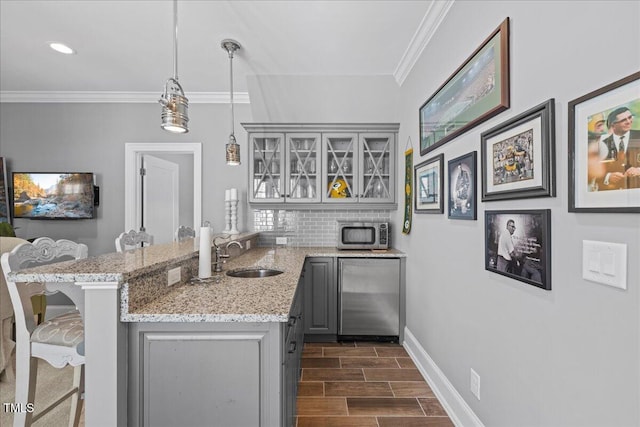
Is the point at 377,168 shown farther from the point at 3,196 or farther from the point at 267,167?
the point at 3,196

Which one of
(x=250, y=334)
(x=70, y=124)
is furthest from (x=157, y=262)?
(x=70, y=124)

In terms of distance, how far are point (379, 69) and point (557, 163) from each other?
227 cm

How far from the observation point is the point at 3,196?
3.70 metres

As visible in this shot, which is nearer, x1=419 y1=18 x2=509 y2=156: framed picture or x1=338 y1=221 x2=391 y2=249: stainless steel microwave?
x1=419 y1=18 x2=509 y2=156: framed picture

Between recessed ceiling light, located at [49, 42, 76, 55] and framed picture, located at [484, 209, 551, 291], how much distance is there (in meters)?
3.61

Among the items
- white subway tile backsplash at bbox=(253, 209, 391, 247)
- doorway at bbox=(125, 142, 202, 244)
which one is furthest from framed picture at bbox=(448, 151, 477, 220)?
doorway at bbox=(125, 142, 202, 244)

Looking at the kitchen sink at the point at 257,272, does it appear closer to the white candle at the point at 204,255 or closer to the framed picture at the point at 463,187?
the white candle at the point at 204,255

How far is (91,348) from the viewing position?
1167 mm

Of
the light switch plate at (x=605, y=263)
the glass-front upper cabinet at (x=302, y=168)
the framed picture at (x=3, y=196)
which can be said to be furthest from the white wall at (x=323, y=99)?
the framed picture at (x=3, y=196)

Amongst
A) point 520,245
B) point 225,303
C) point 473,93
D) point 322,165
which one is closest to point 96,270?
point 225,303

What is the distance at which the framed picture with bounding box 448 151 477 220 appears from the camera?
168 cm

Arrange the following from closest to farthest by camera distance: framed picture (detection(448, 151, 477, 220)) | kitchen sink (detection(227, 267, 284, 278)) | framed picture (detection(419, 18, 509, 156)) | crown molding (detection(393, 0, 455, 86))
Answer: framed picture (detection(419, 18, 509, 156)) → framed picture (detection(448, 151, 477, 220)) → crown molding (detection(393, 0, 455, 86)) → kitchen sink (detection(227, 267, 284, 278))

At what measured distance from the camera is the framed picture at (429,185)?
7.01 ft

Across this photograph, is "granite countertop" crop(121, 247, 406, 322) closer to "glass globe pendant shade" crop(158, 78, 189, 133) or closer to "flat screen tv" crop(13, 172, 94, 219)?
"glass globe pendant shade" crop(158, 78, 189, 133)
